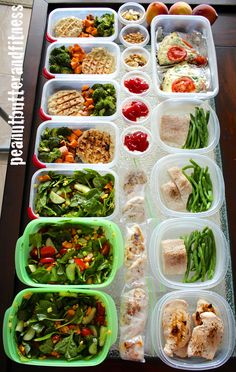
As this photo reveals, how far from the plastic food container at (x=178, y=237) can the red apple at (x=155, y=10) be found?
4.02 feet

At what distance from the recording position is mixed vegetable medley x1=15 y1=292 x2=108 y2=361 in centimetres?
156

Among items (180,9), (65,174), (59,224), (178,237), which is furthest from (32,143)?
(180,9)

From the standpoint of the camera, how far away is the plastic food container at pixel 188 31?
2125 mm

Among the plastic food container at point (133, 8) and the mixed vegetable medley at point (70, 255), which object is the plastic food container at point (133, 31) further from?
A: the mixed vegetable medley at point (70, 255)

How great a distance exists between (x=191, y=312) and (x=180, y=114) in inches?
39.3

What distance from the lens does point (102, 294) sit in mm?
1620

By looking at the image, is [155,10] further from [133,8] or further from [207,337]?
[207,337]

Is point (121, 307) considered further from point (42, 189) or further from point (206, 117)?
point (206, 117)

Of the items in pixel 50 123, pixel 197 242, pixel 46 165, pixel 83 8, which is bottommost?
pixel 197 242

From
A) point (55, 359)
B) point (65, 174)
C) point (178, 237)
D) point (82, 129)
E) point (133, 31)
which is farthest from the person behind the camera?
point (133, 31)

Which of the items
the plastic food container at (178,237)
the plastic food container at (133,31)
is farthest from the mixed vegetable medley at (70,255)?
the plastic food container at (133,31)

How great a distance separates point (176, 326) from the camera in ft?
5.24

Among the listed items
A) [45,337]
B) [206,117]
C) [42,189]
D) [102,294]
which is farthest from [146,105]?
[45,337]

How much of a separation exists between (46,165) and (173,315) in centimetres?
89
